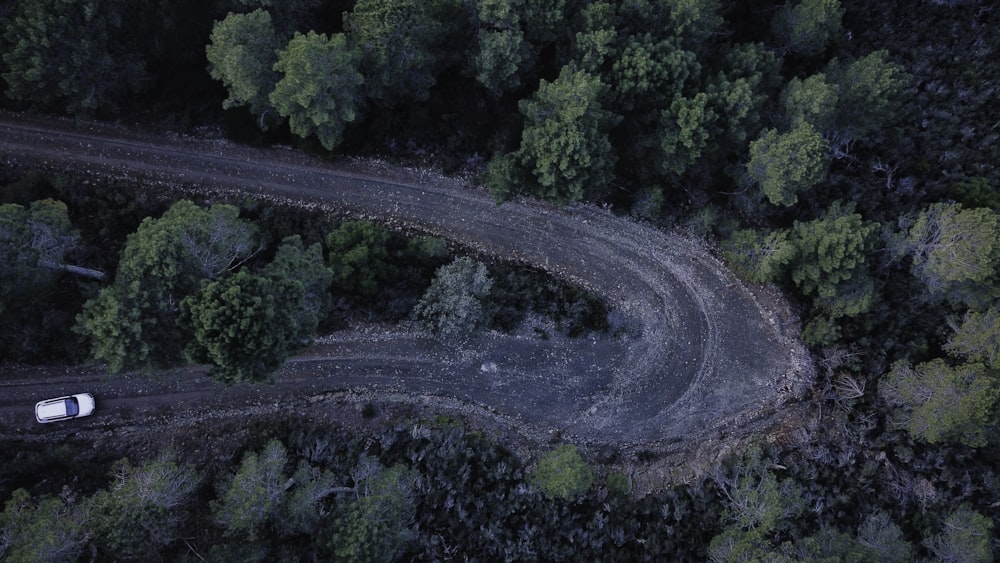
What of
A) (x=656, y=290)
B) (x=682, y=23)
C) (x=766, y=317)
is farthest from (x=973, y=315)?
(x=682, y=23)

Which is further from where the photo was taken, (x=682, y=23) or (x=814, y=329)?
(x=814, y=329)

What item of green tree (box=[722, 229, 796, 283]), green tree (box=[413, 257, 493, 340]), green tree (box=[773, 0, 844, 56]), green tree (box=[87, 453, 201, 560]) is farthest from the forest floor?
green tree (box=[773, 0, 844, 56])

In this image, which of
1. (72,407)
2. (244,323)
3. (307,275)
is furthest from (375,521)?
(72,407)

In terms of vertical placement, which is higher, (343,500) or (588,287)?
(588,287)

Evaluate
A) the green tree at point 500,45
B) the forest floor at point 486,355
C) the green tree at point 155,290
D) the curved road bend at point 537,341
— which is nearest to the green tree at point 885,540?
the forest floor at point 486,355

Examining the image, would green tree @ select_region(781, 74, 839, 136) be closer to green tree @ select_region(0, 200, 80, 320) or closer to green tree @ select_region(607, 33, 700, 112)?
green tree @ select_region(607, 33, 700, 112)

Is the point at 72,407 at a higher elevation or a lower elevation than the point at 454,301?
lower

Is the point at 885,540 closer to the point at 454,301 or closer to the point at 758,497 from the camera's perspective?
the point at 758,497

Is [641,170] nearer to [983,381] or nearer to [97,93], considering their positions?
[983,381]
